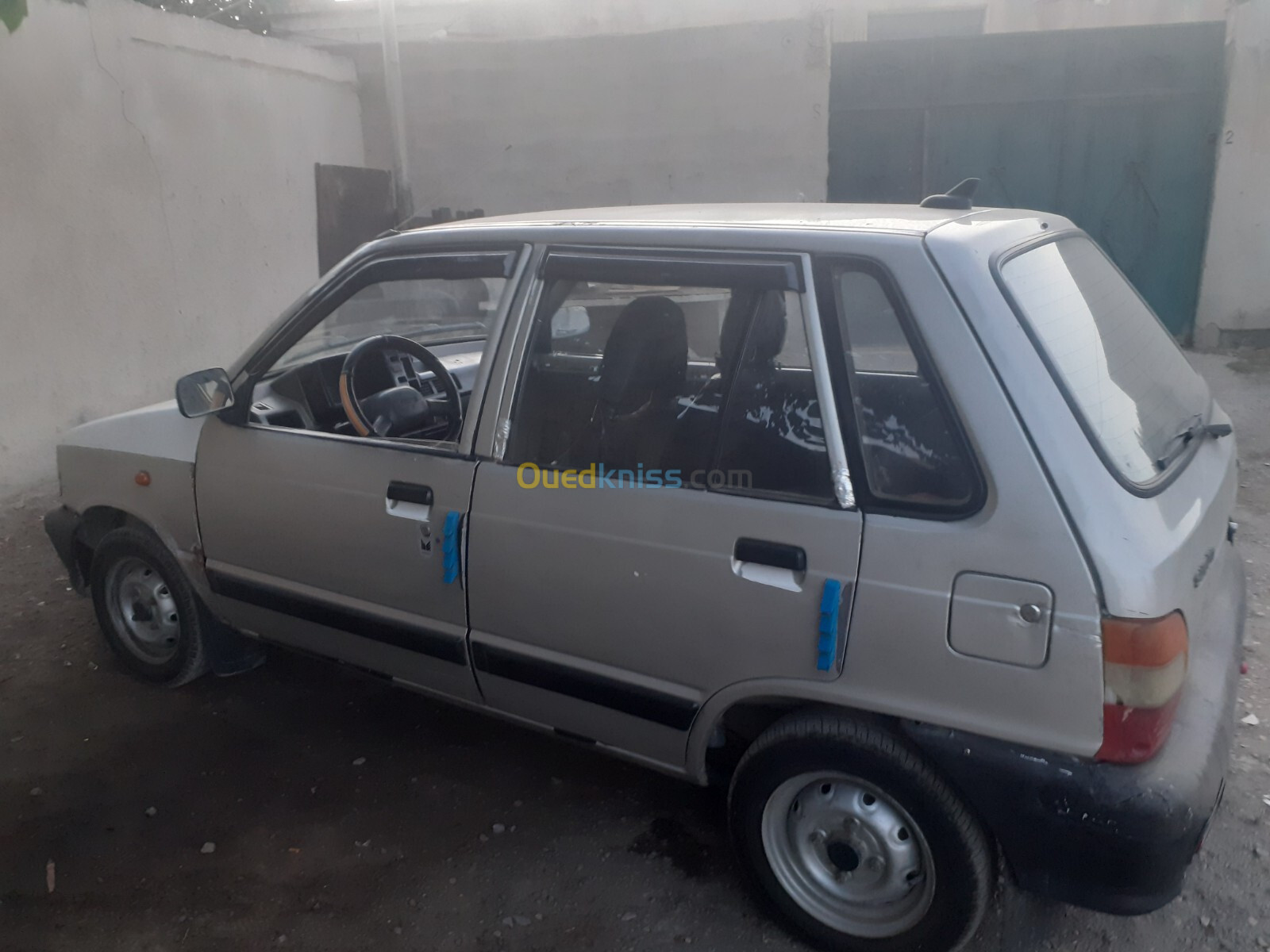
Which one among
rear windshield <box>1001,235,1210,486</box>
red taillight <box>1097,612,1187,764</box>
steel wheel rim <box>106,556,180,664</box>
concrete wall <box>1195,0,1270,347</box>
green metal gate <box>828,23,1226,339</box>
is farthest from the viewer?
green metal gate <box>828,23,1226,339</box>

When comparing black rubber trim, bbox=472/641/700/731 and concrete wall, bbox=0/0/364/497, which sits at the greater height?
concrete wall, bbox=0/0/364/497

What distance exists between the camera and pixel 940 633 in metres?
1.94

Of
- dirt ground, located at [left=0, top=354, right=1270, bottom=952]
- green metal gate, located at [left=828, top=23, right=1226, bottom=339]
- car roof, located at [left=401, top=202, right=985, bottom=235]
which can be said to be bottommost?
dirt ground, located at [left=0, top=354, right=1270, bottom=952]

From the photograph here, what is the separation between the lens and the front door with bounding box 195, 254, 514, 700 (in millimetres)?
2645

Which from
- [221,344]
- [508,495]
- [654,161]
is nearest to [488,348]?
[508,495]

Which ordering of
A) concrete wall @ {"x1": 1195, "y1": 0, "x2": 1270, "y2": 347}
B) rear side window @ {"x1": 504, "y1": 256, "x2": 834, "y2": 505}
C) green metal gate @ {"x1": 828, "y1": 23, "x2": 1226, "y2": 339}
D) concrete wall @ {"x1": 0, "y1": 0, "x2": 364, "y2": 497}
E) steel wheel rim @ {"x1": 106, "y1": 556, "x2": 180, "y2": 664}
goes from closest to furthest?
rear side window @ {"x1": 504, "y1": 256, "x2": 834, "y2": 505} → steel wheel rim @ {"x1": 106, "y1": 556, "x2": 180, "y2": 664} → concrete wall @ {"x1": 0, "y1": 0, "x2": 364, "y2": 497} → concrete wall @ {"x1": 1195, "y1": 0, "x2": 1270, "y2": 347} → green metal gate @ {"x1": 828, "y1": 23, "x2": 1226, "y2": 339}

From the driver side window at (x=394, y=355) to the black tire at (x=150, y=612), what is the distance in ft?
2.54

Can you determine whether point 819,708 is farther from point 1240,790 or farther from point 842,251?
point 1240,790

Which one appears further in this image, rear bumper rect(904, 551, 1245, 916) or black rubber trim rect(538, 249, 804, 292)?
black rubber trim rect(538, 249, 804, 292)

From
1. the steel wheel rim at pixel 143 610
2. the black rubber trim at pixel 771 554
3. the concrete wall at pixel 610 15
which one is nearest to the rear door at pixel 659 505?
the black rubber trim at pixel 771 554

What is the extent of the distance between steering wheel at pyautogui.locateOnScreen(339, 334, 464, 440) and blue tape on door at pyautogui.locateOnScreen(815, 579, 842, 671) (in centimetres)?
130

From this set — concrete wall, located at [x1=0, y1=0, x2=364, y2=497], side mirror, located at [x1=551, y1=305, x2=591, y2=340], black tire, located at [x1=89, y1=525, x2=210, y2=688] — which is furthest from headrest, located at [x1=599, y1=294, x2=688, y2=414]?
concrete wall, located at [x1=0, y1=0, x2=364, y2=497]

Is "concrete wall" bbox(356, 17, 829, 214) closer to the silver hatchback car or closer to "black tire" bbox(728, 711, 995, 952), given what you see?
the silver hatchback car

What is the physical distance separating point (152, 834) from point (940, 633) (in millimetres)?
Answer: 2393
